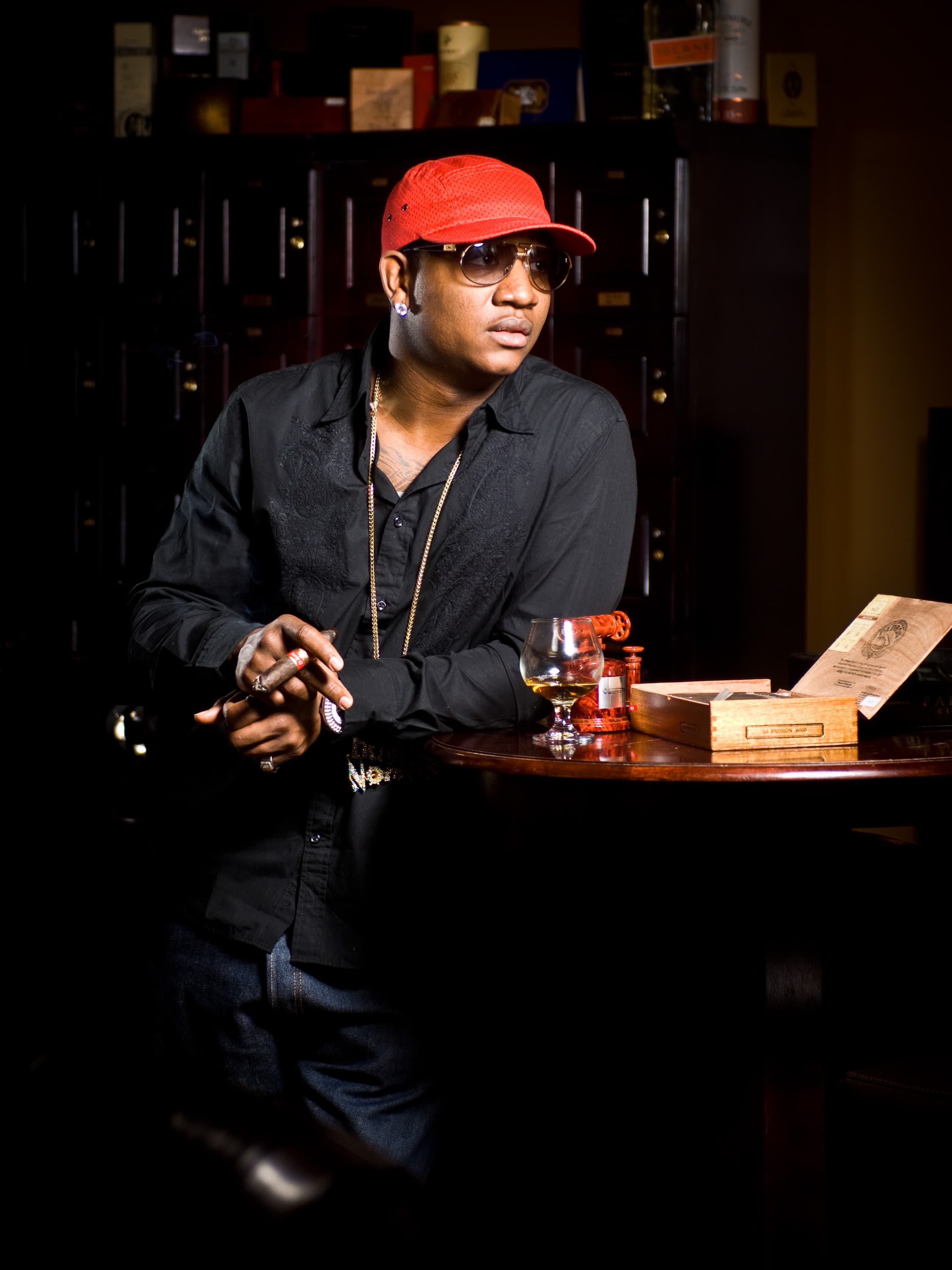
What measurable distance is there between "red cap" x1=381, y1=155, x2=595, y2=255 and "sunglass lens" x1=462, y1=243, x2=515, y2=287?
0.7 inches

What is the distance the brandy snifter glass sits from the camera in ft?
4.79

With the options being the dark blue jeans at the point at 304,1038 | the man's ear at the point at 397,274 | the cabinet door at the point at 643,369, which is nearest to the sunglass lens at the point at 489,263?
the man's ear at the point at 397,274

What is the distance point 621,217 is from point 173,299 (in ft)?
4.74

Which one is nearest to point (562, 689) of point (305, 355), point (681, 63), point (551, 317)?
point (551, 317)

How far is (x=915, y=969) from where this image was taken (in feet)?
6.12

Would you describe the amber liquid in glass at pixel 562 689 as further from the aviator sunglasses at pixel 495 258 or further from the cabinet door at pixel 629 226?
the cabinet door at pixel 629 226

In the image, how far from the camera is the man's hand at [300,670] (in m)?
1.37

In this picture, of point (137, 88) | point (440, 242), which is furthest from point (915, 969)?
point (137, 88)

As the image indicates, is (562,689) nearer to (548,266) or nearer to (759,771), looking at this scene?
(759,771)

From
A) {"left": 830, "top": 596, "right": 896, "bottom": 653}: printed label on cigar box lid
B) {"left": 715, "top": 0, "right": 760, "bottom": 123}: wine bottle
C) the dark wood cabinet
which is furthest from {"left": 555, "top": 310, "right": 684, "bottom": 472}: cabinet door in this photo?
{"left": 830, "top": 596, "right": 896, "bottom": 653}: printed label on cigar box lid

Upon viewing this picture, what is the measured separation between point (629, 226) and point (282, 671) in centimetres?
287

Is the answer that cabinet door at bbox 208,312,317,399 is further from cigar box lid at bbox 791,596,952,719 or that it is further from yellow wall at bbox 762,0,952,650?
cigar box lid at bbox 791,596,952,719

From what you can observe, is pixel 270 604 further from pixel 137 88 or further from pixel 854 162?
pixel 854 162

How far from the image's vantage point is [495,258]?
166cm
